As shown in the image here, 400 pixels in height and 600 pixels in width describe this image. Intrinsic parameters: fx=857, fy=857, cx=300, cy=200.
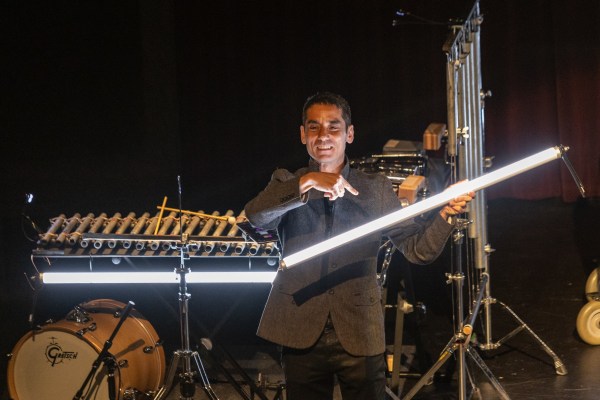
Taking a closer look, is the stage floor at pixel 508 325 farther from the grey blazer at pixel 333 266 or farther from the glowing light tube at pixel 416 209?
the glowing light tube at pixel 416 209

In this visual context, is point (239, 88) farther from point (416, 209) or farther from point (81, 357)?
point (416, 209)

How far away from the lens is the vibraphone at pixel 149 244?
480 centimetres

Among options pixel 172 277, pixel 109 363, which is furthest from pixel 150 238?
pixel 109 363

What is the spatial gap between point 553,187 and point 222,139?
357 cm

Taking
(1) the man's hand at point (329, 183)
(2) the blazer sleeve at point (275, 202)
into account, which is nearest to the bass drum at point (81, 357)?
(2) the blazer sleeve at point (275, 202)

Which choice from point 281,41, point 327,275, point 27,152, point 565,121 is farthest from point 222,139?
point 327,275

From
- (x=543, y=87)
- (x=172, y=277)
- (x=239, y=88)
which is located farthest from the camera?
(x=239, y=88)

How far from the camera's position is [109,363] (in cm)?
478

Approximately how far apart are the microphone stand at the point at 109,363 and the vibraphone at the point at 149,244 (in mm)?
352

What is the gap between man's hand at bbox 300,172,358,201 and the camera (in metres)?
2.88

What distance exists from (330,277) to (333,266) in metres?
0.04

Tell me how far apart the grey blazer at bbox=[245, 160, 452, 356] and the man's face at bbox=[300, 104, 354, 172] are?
7 centimetres

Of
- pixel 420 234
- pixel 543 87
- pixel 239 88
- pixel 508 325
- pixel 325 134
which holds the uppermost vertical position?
pixel 239 88

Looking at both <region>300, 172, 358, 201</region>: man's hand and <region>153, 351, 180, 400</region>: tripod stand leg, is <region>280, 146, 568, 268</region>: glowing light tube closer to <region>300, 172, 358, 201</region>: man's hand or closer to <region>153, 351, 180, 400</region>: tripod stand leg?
<region>300, 172, 358, 201</region>: man's hand
